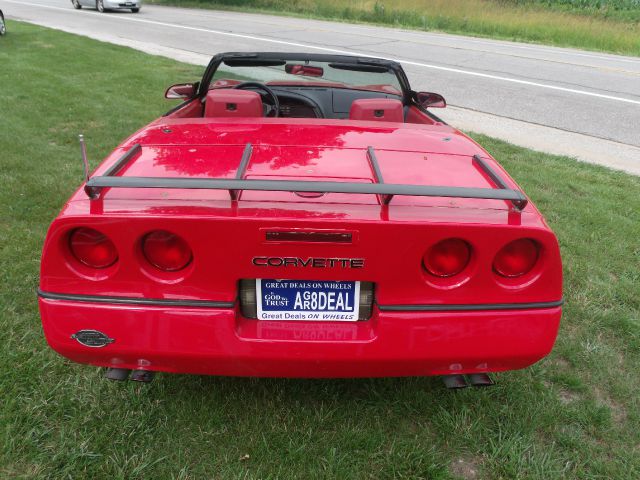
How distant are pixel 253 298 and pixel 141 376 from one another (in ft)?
1.94

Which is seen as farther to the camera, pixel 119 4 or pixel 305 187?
pixel 119 4

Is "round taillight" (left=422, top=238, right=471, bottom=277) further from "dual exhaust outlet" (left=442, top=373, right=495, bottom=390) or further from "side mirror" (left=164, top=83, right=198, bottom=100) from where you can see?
"side mirror" (left=164, top=83, right=198, bottom=100)

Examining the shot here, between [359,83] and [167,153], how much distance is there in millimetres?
2407

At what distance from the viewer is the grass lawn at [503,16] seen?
19641 millimetres

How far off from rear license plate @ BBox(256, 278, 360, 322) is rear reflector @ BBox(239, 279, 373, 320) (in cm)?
2

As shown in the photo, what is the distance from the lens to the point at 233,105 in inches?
119

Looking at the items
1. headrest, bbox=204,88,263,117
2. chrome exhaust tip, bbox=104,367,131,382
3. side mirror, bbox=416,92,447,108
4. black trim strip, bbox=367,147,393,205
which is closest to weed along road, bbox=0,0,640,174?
side mirror, bbox=416,92,447,108

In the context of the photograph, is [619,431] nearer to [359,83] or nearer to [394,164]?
[394,164]

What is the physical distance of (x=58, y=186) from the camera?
4.80 meters

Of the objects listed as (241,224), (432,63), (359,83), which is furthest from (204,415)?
(432,63)

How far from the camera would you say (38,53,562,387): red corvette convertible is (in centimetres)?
186

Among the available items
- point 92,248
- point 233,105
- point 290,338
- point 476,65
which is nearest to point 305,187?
point 290,338

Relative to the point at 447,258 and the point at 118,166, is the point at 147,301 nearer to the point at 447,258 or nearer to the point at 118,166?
the point at 118,166

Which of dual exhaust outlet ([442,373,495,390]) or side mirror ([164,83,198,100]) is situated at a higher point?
side mirror ([164,83,198,100])
